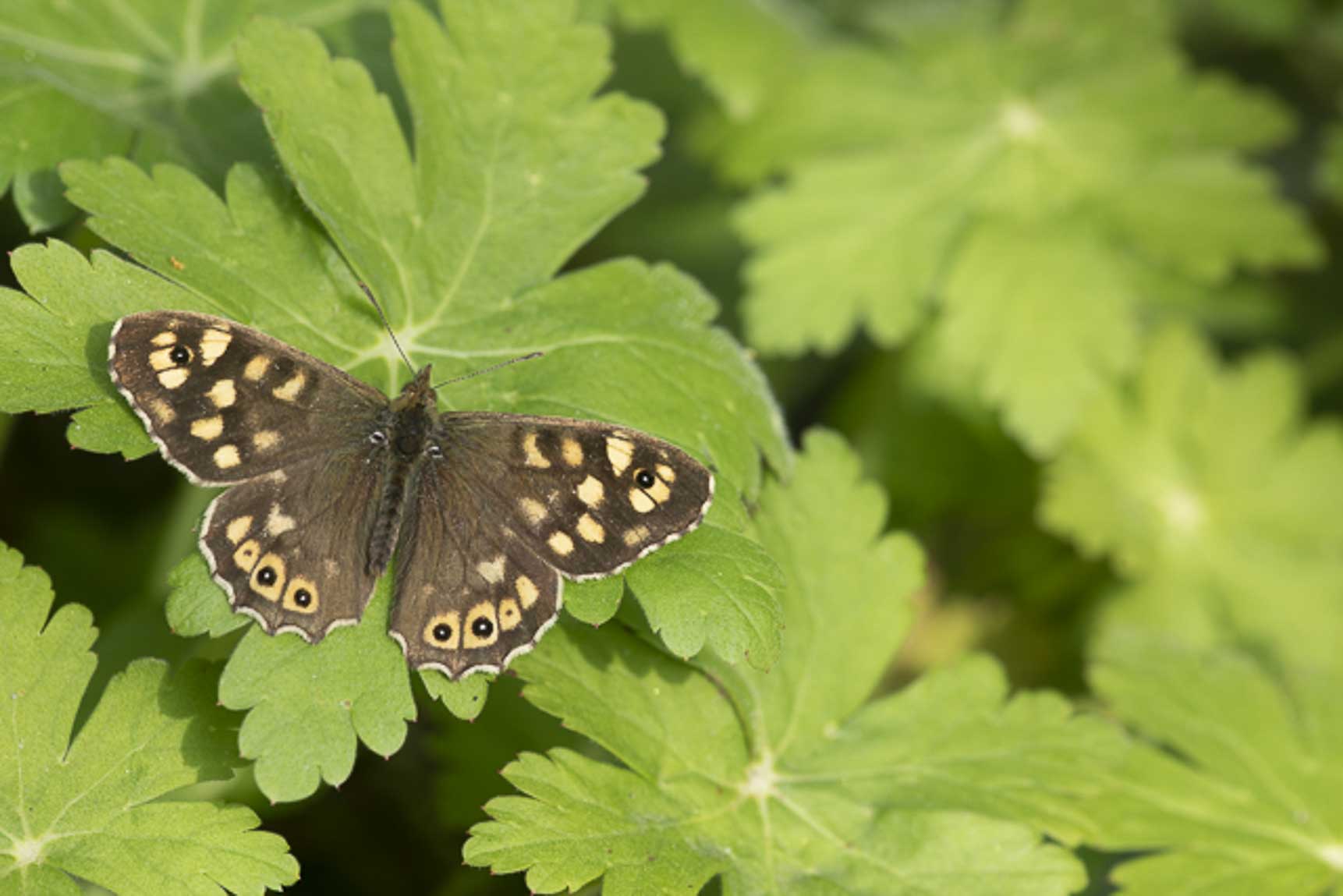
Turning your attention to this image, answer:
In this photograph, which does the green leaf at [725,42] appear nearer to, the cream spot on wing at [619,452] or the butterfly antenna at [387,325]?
the butterfly antenna at [387,325]

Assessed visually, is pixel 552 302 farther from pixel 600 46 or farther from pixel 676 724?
pixel 676 724

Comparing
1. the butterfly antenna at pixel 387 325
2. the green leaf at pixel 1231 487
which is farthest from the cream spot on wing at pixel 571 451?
the green leaf at pixel 1231 487

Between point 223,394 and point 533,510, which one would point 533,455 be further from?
point 223,394

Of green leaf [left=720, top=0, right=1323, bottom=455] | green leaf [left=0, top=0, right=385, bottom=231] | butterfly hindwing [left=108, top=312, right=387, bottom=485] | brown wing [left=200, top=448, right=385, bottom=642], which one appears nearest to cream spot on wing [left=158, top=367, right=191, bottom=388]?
butterfly hindwing [left=108, top=312, right=387, bottom=485]

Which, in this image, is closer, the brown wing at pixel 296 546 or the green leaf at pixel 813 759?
the brown wing at pixel 296 546

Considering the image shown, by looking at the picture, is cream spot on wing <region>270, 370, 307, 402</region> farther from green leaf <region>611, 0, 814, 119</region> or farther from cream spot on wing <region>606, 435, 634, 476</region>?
green leaf <region>611, 0, 814, 119</region>

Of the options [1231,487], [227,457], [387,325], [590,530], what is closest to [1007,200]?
[1231,487]
